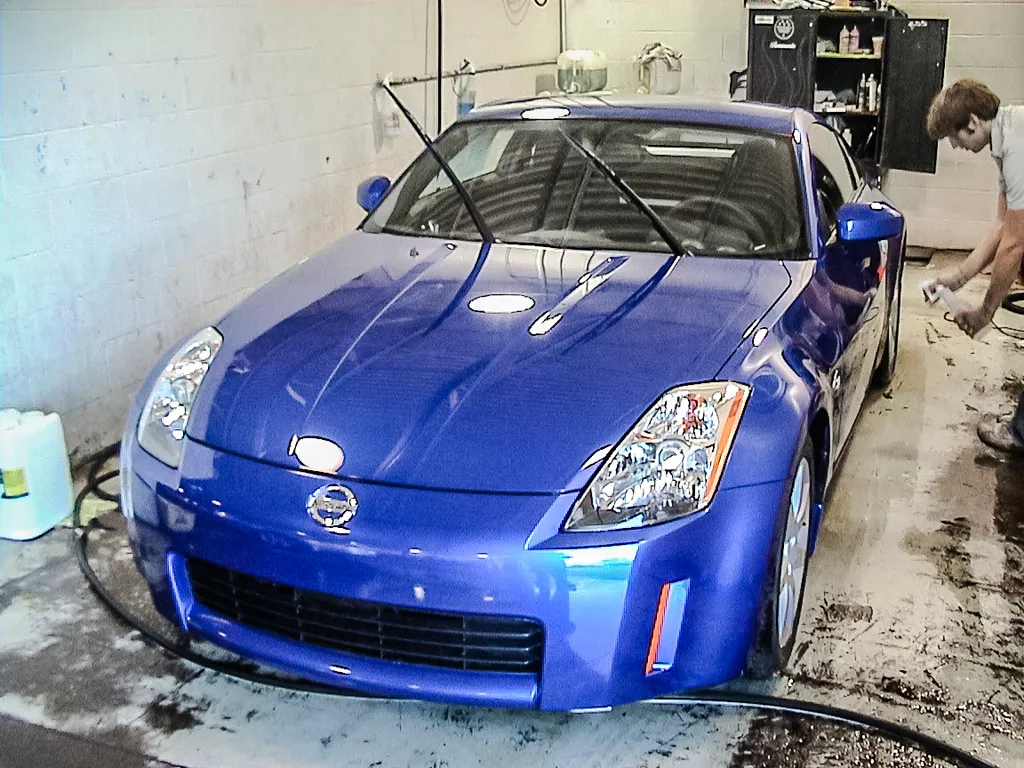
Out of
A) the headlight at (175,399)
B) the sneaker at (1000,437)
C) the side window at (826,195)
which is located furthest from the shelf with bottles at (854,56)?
the headlight at (175,399)

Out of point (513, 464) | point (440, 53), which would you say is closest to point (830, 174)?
point (513, 464)

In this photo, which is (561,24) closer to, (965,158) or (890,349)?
(965,158)

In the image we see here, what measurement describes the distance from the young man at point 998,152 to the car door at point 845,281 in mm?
504

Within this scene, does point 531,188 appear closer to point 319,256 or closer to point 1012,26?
point 319,256

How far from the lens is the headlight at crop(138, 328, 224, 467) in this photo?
2383mm

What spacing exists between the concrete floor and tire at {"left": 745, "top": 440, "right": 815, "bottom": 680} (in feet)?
0.41

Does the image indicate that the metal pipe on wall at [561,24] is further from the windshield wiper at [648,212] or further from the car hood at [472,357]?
the car hood at [472,357]

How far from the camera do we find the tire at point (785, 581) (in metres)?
2.22

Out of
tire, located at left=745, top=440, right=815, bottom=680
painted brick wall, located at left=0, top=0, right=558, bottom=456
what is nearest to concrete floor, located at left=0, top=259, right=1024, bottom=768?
tire, located at left=745, top=440, right=815, bottom=680

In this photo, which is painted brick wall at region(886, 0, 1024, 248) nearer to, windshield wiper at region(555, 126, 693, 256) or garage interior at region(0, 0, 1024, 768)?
garage interior at region(0, 0, 1024, 768)

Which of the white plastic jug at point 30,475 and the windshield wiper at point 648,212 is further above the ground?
the windshield wiper at point 648,212

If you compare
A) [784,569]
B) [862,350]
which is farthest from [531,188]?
[784,569]

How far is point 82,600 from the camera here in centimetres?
294

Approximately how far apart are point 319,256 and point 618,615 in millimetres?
1609
